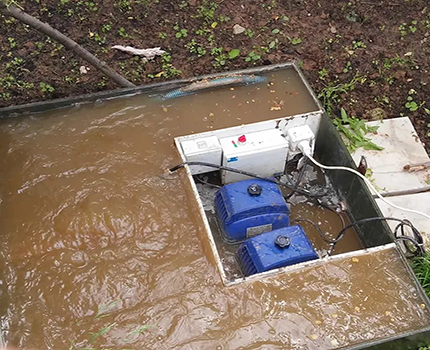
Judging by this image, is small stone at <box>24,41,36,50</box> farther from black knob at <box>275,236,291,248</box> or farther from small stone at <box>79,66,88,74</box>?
black knob at <box>275,236,291,248</box>

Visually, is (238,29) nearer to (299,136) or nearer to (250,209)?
(299,136)

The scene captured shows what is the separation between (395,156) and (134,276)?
2.22 metres

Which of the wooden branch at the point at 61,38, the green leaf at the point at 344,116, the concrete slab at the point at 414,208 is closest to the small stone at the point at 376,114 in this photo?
the green leaf at the point at 344,116

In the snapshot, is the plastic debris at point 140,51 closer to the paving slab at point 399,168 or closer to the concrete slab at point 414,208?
the paving slab at point 399,168

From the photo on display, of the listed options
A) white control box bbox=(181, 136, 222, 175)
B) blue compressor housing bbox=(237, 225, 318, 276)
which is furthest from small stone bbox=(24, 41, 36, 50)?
blue compressor housing bbox=(237, 225, 318, 276)

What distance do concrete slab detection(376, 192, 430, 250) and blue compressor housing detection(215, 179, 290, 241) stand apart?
0.78 meters

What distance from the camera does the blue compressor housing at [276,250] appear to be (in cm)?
279

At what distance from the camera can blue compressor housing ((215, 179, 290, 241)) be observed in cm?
303

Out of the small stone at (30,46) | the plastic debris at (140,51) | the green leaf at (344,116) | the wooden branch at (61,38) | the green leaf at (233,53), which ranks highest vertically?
the small stone at (30,46)

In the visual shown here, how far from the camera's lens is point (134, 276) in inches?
109

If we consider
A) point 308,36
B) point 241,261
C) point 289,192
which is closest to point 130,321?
point 241,261

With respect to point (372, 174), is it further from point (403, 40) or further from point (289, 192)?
point (403, 40)

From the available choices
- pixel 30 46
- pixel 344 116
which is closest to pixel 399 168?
pixel 344 116

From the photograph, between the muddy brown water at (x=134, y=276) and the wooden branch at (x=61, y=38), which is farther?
the wooden branch at (x=61, y=38)
